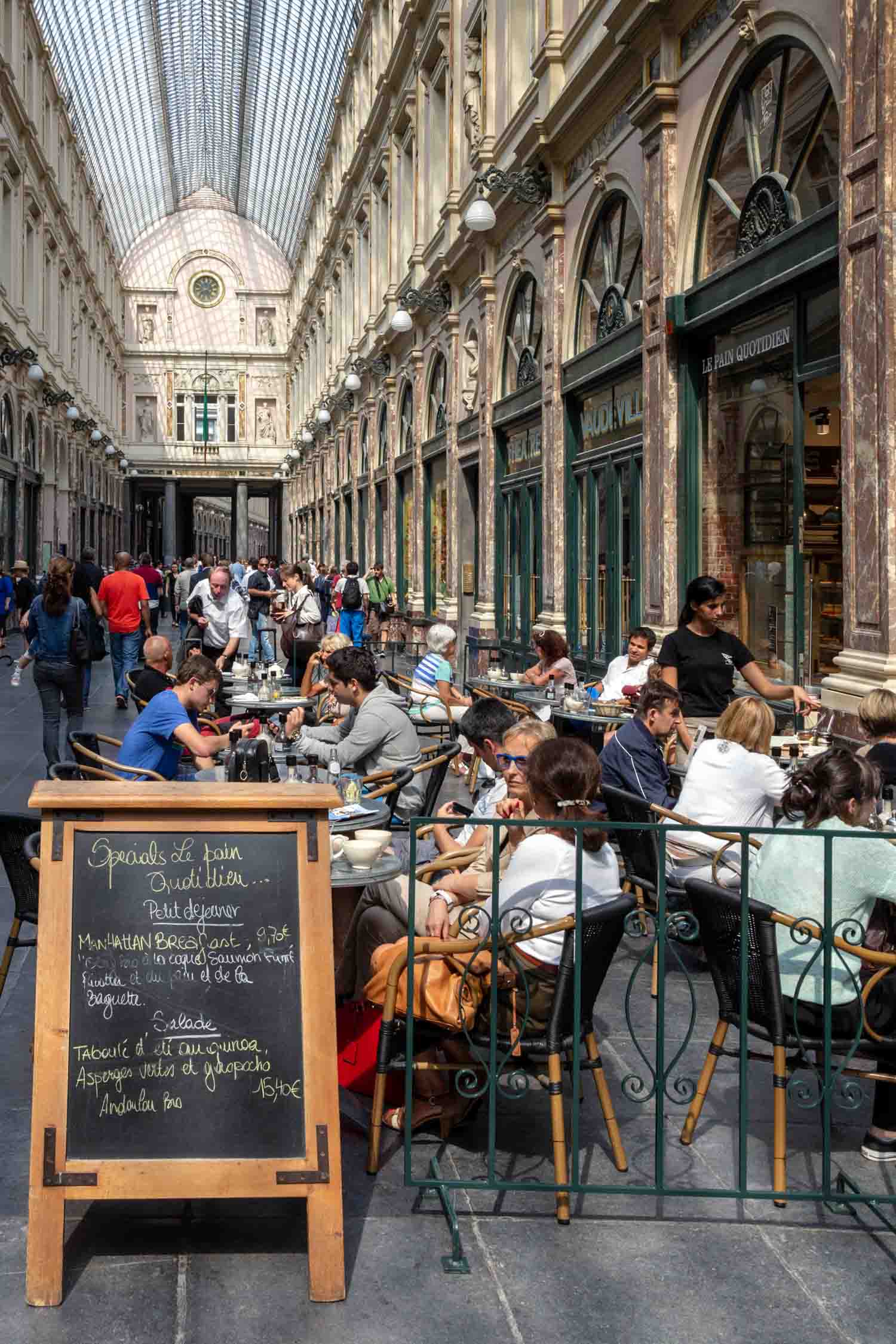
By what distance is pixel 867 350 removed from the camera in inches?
287

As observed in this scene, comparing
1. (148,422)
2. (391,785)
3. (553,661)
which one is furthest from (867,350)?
(148,422)

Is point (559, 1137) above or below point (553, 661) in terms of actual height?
below

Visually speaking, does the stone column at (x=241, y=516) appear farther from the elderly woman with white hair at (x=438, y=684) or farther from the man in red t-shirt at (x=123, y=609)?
the elderly woman with white hair at (x=438, y=684)

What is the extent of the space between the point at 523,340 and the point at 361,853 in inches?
521

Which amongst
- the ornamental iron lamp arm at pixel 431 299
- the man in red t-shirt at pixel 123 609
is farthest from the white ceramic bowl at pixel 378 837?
the ornamental iron lamp arm at pixel 431 299

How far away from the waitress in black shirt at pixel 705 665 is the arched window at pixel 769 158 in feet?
8.28

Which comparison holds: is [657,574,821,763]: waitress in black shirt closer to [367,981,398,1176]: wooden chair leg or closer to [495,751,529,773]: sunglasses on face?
[495,751,529,773]: sunglasses on face

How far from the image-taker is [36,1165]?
3.16 meters

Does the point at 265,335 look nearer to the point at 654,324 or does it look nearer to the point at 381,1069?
the point at 654,324

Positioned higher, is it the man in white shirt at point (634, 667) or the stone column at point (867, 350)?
the stone column at point (867, 350)

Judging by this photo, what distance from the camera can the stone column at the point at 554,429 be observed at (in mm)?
14594

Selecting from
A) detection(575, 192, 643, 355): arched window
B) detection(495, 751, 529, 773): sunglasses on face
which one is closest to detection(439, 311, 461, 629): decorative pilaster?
→ detection(575, 192, 643, 355): arched window

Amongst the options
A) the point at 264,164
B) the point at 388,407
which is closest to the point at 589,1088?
the point at 388,407

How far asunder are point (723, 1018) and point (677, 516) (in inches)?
293
